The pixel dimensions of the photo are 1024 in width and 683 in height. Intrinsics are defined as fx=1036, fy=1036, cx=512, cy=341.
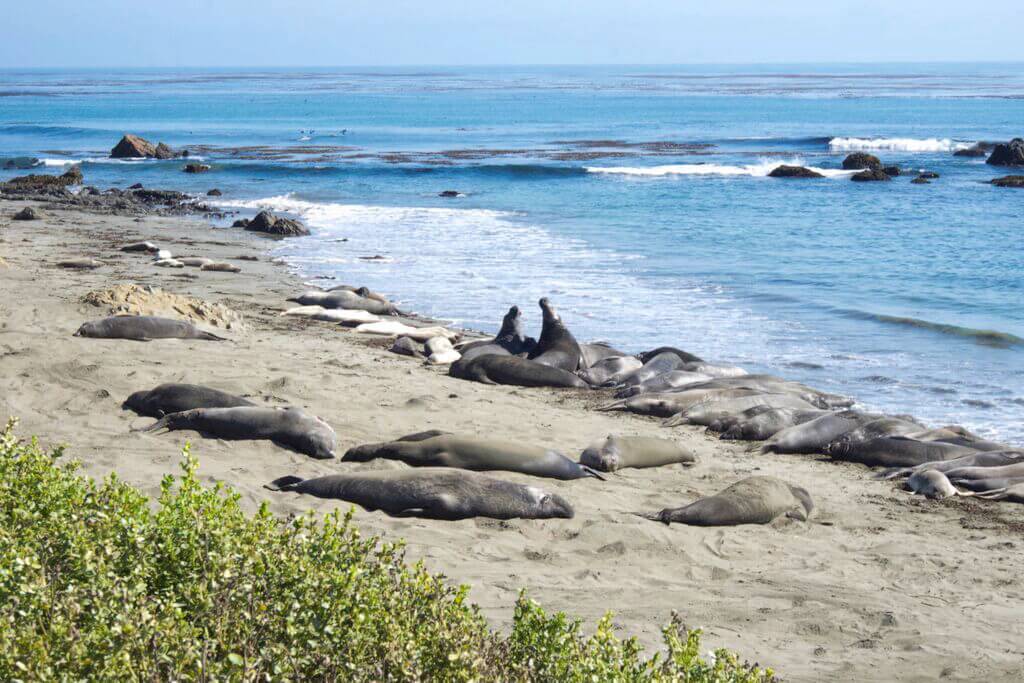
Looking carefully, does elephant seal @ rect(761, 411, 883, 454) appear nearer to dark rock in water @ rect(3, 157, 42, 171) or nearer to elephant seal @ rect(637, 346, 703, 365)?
elephant seal @ rect(637, 346, 703, 365)

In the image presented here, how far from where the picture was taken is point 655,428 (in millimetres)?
9875

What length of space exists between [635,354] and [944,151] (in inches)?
1614

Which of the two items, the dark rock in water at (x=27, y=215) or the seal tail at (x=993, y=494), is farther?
the dark rock in water at (x=27, y=215)

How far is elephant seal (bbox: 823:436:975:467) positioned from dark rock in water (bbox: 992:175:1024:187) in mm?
29187

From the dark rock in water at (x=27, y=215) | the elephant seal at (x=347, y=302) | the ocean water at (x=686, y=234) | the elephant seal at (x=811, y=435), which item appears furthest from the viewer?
the dark rock in water at (x=27, y=215)

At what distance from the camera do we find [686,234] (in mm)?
24453

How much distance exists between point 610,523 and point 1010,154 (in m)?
39.2

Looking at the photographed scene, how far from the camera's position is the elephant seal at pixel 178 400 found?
8656 mm

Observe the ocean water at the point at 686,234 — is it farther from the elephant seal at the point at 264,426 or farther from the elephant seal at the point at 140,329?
the elephant seal at the point at 264,426

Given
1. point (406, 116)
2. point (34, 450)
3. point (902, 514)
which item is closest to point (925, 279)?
point (902, 514)

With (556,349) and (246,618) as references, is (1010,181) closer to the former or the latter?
(556,349)

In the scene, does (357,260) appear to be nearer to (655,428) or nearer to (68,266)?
(68,266)

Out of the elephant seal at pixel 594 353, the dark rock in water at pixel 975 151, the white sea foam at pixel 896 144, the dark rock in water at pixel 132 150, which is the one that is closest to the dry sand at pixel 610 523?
the elephant seal at pixel 594 353

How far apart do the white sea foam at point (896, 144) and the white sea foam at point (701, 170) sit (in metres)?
10.3
